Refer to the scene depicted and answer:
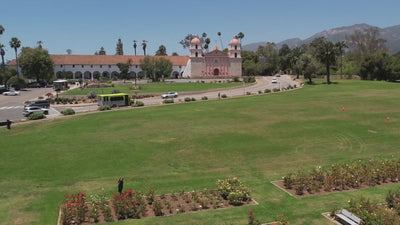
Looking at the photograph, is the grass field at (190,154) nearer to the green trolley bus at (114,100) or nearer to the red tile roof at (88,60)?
the green trolley bus at (114,100)

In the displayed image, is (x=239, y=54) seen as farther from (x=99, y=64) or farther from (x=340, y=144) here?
(x=340, y=144)

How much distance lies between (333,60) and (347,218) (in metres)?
81.5

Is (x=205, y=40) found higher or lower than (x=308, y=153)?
higher

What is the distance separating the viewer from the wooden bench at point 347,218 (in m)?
11.5

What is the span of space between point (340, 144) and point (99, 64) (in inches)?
4979

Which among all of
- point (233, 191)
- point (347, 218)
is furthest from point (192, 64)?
point (347, 218)

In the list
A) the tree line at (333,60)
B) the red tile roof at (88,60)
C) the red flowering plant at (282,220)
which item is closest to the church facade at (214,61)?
the tree line at (333,60)

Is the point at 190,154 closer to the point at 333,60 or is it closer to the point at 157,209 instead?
the point at 157,209

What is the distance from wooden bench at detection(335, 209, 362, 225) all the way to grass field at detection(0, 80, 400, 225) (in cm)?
51

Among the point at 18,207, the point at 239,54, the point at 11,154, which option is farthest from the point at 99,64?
the point at 18,207

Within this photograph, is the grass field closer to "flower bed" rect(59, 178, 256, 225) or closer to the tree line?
"flower bed" rect(59, 178, 256, 225)

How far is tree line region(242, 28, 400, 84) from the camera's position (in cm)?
8619

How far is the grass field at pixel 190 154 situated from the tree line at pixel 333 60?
50.4 metres

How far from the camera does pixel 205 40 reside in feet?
597
